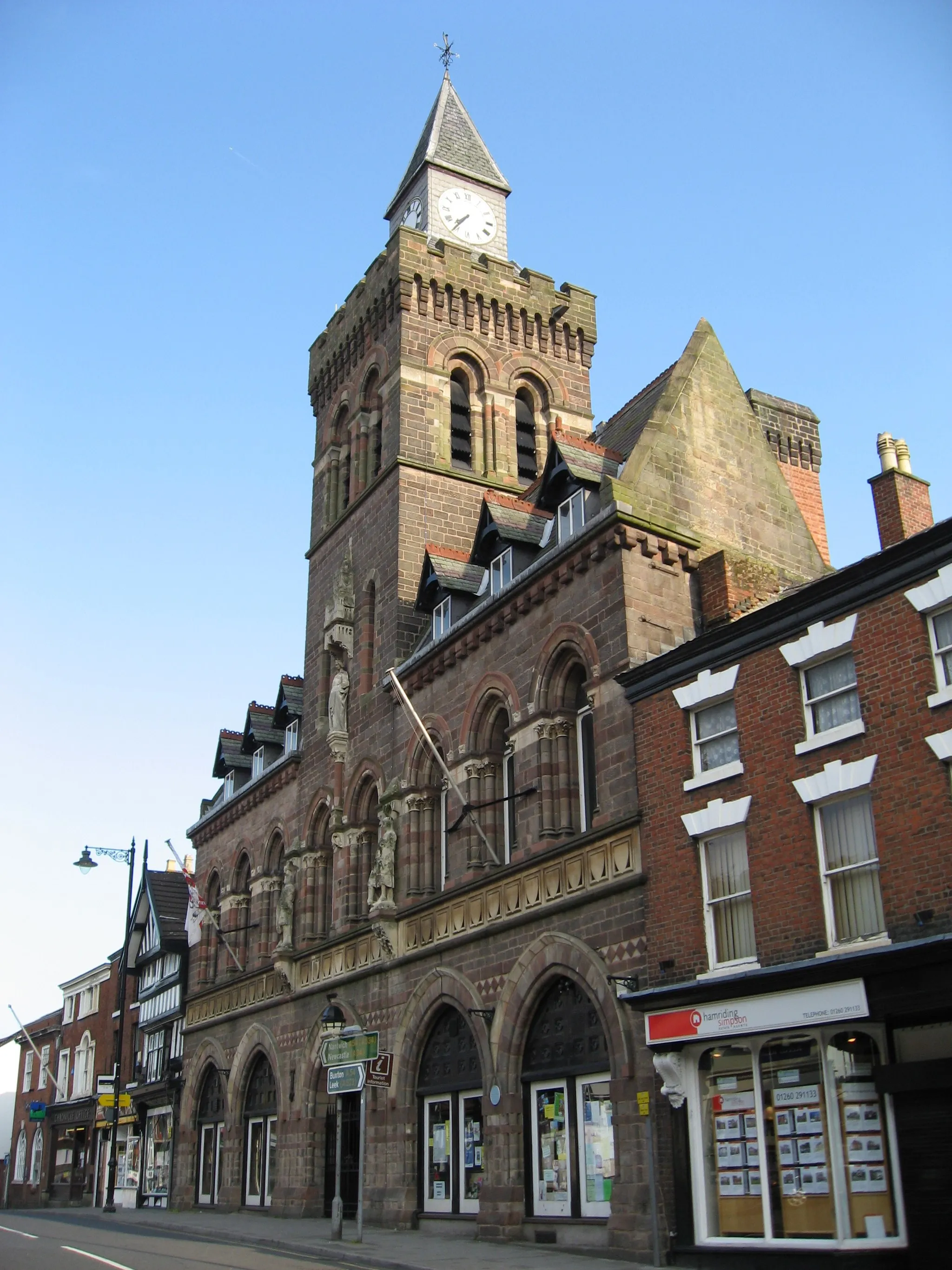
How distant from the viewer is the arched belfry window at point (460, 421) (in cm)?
3325

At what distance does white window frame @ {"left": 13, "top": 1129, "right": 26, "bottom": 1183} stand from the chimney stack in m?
55.5

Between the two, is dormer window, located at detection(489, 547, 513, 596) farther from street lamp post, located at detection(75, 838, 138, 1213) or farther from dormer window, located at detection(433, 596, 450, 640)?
street lamp post, located at detection(75, 838, 138, 1213)

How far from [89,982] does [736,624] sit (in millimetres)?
47337

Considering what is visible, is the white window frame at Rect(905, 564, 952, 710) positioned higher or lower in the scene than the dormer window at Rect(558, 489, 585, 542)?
lower

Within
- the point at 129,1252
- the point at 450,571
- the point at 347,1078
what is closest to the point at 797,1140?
the point at 347,1078

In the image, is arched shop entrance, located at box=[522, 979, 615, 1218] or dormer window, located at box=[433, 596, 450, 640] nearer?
arched shop entrance, located at box=[522, 979, 615, 1218]

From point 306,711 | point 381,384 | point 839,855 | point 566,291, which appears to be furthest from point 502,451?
point 839,855

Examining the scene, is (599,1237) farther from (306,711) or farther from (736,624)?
(306,711)

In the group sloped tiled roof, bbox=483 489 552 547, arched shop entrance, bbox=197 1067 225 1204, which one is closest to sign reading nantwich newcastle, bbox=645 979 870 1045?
sloped tiled roof, bbox=483 489 552 547

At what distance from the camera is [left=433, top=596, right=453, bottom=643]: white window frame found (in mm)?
27766

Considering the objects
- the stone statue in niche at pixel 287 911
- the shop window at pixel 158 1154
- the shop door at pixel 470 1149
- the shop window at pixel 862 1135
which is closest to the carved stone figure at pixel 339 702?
the stone statue in niche at pixel 287 911

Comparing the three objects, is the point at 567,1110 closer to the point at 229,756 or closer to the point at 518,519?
the point at 518,519

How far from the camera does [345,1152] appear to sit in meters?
28.5

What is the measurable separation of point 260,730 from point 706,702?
23062 millimetres
